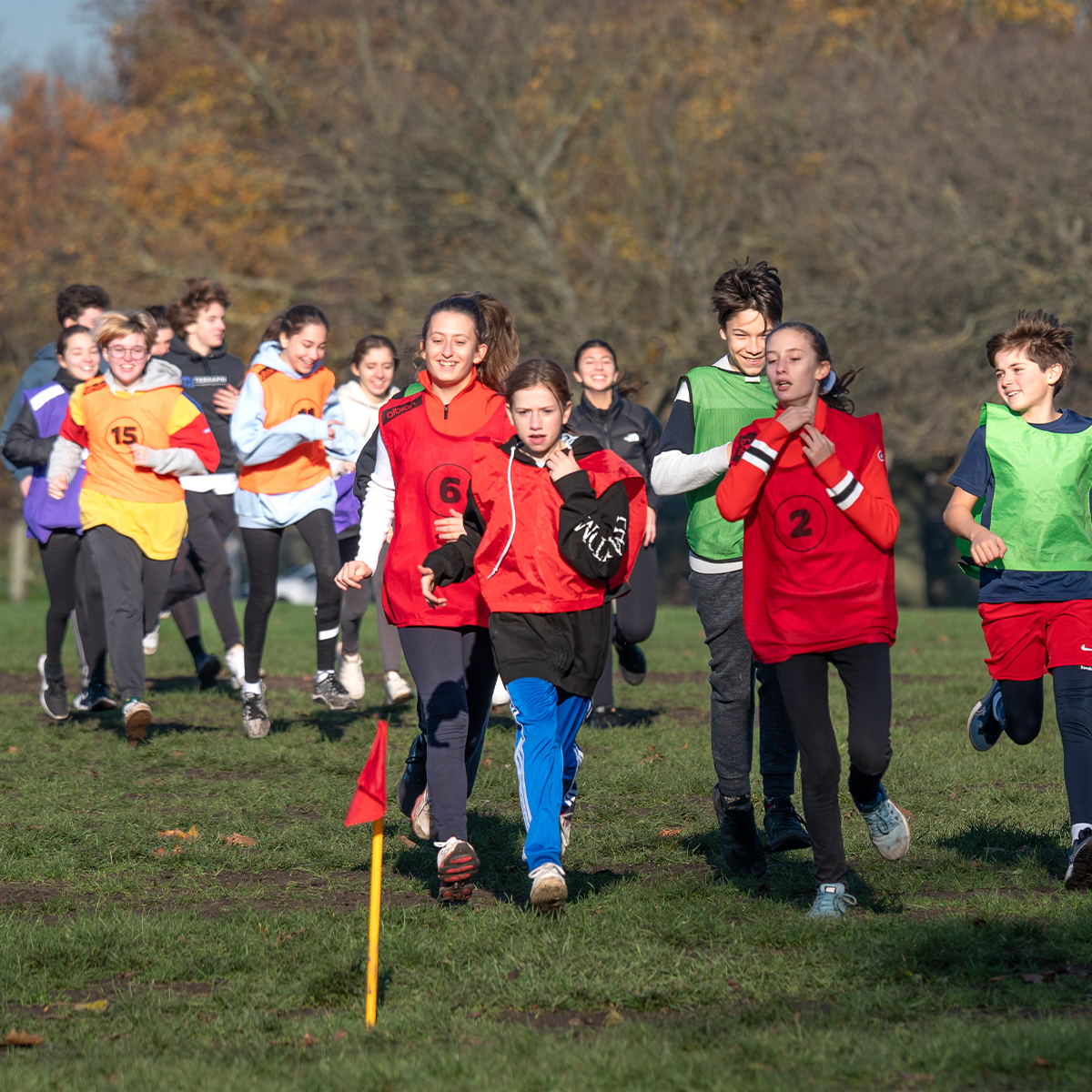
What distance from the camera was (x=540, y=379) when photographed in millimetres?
5230

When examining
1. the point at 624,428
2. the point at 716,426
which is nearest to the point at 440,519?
the point at 716,426

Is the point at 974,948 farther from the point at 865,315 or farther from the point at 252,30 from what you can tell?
the point at 252,30

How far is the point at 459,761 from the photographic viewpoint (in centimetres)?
548

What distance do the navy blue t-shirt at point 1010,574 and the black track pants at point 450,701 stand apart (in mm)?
1905

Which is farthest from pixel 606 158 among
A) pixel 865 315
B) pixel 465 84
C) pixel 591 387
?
pixel 591 387

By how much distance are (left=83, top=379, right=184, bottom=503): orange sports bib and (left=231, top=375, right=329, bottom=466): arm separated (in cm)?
40

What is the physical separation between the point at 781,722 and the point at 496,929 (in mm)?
1521

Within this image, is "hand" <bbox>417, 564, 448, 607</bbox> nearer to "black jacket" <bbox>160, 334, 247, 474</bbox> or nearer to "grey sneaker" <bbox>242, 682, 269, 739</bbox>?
"grey sneaker" <bbox>242, 682, 269, 739</bbox>

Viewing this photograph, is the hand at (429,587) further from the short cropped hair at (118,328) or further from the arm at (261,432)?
the short cropped hair at (118,328)

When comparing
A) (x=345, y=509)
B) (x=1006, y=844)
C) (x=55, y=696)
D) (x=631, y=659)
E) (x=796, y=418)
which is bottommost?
(x=1006, y=844)

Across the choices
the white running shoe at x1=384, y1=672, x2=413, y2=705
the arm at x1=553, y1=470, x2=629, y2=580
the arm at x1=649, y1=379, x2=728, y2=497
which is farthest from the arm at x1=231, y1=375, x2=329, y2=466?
the arm at x1=553, y1=470, x2=629, y2=580

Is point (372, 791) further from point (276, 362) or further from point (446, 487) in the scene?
point (276, 362)

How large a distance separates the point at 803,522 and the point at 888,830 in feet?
3.79

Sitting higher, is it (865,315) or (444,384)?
(865,315)
